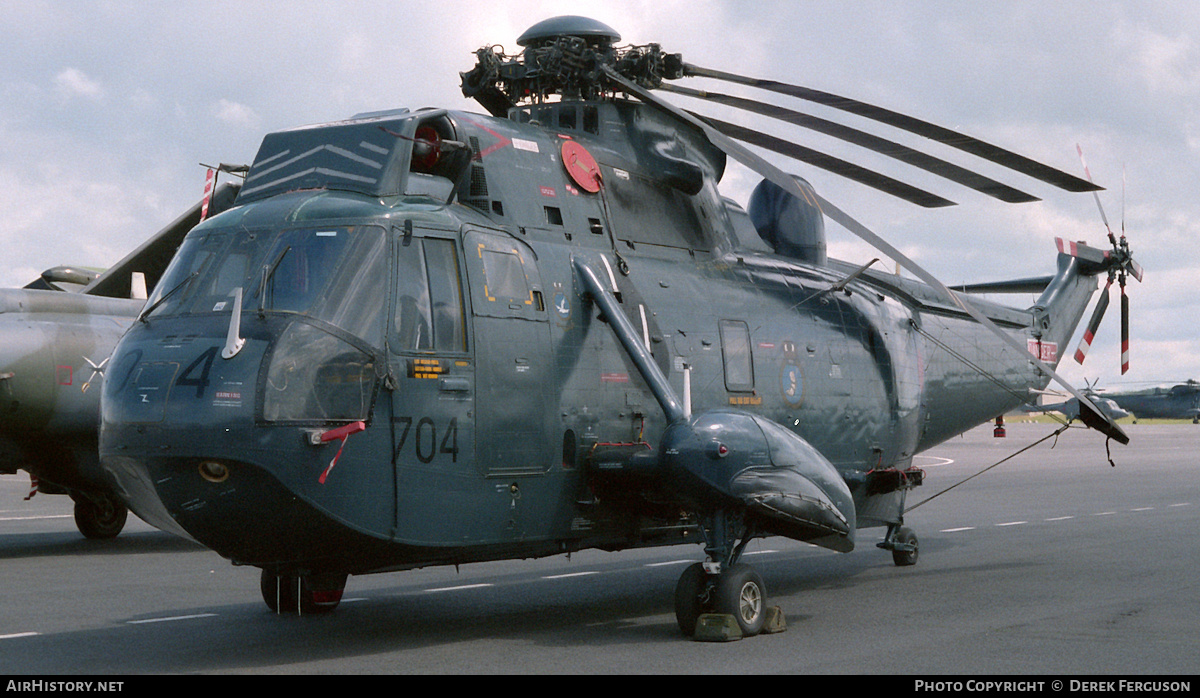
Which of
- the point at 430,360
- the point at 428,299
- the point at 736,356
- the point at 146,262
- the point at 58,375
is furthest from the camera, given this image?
the point at 146,262

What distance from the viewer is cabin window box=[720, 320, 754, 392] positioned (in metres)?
12.3

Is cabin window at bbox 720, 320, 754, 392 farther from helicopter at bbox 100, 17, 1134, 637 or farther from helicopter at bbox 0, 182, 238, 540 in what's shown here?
helicopter at bbox 0, 182, 238, 540

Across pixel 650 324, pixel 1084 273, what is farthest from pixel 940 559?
pixel 650 324

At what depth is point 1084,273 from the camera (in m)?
19.0

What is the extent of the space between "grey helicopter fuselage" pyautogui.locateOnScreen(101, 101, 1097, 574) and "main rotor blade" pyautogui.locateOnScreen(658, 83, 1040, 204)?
0.56 meters

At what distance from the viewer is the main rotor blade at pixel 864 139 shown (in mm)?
12875

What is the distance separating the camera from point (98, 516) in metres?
20.3

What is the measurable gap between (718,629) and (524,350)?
9.11 ft

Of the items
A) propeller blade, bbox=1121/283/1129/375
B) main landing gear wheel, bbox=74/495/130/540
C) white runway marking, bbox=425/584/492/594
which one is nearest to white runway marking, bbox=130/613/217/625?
white runway marking, bbox=425/584/492/594

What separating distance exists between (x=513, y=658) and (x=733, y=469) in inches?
91.4

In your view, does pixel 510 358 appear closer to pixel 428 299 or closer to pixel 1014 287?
pixel 428 299

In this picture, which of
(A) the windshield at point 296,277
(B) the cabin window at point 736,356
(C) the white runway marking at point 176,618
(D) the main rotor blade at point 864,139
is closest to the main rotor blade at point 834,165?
(D) the main rotor blade at point 864,139

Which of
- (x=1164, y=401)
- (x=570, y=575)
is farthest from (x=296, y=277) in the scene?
(x=1164, y=401)

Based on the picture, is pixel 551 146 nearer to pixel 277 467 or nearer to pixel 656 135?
pixel 656 135
